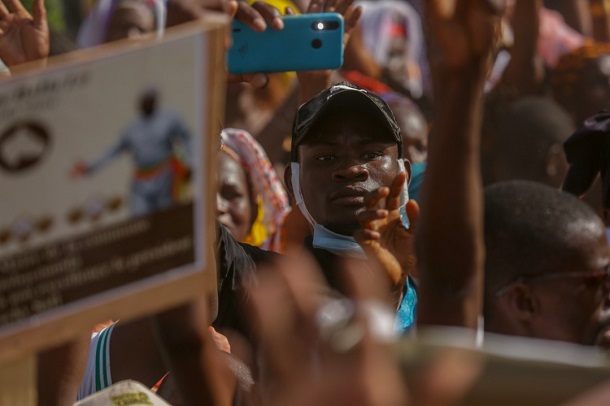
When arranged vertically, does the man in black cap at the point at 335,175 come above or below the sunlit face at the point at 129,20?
above

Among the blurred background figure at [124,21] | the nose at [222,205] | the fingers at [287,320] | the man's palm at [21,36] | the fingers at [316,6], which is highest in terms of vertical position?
the fingers at [287,320]

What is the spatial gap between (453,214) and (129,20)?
3.70 metres

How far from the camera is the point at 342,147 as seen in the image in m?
3.79

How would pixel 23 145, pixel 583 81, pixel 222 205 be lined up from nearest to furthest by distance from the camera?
pixel 23 145, pixel 222 205, pixel 583 81

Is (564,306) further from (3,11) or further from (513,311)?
(3,11)

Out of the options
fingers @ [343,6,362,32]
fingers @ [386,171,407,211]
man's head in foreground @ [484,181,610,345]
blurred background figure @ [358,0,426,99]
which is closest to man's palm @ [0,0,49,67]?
fingers @ [386,171,407,211]

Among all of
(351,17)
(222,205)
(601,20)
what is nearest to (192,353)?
(351,17)

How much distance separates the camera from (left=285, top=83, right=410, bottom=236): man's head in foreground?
3.73m

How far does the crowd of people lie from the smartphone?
0.06 metres

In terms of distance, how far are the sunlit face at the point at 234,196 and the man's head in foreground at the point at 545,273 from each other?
2.10 metres

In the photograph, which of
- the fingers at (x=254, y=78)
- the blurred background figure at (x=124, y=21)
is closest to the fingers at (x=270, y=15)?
the fingers at (x=254, y=78)

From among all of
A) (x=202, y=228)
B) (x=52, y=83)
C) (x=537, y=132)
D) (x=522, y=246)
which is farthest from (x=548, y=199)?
(x=537, y=132)

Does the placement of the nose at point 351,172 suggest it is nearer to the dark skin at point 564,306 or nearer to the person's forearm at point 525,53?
the dark skin at point 564,306

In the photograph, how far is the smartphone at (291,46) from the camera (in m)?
4.13
